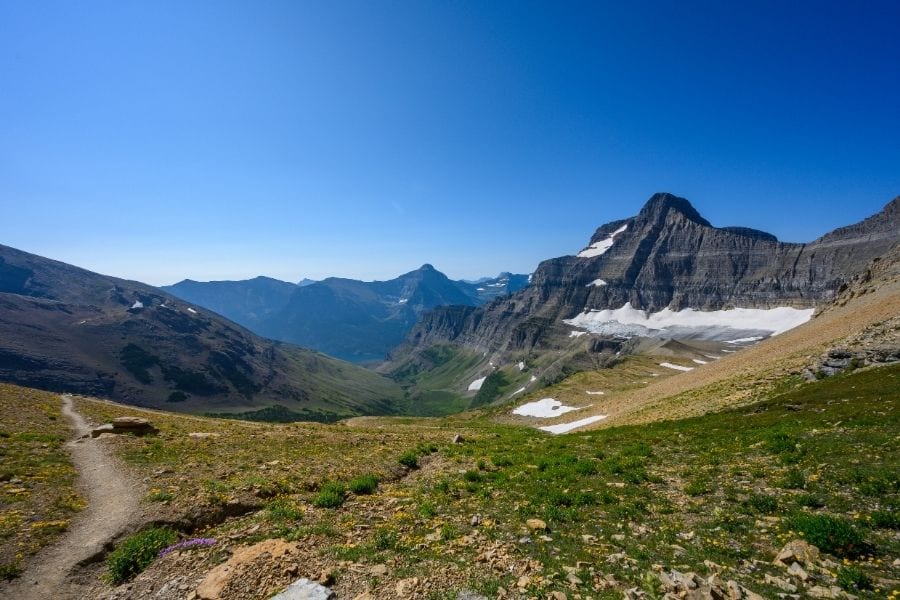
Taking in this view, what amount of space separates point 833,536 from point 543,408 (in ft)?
391

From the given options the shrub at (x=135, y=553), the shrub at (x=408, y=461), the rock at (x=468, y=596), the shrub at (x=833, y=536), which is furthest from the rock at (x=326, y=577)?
the shrub at (x=408, y=461)

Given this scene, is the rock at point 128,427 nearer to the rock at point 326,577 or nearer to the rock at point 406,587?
the rock at point 326,577

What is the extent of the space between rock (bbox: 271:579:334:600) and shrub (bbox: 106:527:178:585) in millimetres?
5652

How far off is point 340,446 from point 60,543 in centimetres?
1600

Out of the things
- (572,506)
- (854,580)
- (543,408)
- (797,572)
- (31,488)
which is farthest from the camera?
(543,408)

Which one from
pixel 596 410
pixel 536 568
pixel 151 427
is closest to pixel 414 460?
pixel 536 568

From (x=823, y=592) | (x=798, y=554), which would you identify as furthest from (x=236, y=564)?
(x=798, y=554)

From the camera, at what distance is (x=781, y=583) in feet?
29.6

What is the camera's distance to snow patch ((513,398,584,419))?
118m

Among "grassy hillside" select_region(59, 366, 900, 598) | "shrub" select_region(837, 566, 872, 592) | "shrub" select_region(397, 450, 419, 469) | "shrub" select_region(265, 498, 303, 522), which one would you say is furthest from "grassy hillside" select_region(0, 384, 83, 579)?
"shrub" select_region(837, 566, 872, 592)

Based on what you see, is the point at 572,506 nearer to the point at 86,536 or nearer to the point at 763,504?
the point at 763,504

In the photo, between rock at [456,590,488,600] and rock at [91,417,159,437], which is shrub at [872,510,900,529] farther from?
rock at [91,417,159,437]

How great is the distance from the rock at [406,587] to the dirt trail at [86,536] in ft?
28.4

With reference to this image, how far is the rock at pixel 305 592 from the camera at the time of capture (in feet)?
30.9
